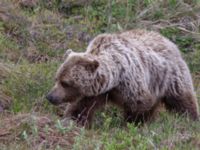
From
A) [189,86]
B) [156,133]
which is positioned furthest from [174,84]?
[156,133]

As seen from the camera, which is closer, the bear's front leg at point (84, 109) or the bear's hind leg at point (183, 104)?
the bear's front leg at point (84, 109)

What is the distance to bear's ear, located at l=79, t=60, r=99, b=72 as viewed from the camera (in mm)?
6938

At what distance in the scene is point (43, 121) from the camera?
6441mm

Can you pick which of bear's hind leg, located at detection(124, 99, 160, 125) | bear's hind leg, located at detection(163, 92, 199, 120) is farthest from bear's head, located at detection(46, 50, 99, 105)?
bear's hind leg, located at detection(163, 92, 199, 120)

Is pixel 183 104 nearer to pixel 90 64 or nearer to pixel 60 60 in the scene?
pixel 90 64

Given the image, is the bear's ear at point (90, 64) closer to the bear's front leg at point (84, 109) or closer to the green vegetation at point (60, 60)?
the bear's front leg at point (84, 109)

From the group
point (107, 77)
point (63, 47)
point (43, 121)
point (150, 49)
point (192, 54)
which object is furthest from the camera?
point (192, 54)

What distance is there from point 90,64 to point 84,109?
0.55 m

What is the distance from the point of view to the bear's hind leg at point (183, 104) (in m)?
7.94

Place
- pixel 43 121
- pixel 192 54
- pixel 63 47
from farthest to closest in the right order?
pixel 192 54, pixel 63 47, pixel 43 121

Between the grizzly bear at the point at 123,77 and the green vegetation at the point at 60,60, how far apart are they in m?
0.23

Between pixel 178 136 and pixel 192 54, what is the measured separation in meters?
4.44

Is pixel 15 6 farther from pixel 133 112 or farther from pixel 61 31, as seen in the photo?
pixel 133 112

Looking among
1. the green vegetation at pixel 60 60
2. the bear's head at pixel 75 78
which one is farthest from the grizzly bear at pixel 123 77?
the green vegetation at pixel 60 60
